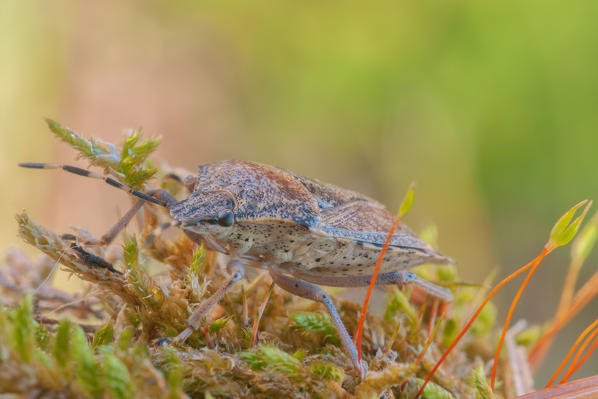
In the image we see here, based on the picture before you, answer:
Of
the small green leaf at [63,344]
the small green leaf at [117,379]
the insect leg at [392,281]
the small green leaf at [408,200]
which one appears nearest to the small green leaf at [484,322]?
the insect leg at [392,281]

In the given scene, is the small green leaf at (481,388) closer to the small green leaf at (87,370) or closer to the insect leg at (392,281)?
the insect leg at (392,281)

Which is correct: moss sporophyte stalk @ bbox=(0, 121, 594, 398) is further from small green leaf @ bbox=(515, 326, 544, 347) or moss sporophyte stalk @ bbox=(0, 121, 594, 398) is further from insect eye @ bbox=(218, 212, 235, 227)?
small green leaf @ bbox=(515, 326, 544, 347)

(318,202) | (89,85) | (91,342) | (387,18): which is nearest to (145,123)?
(89,85)

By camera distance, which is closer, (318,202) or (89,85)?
(318,202)

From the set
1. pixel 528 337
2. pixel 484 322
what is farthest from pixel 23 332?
pixel 528 337

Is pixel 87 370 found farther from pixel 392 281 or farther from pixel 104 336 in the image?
pixel 392 281

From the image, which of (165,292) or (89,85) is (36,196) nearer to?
(89,85)

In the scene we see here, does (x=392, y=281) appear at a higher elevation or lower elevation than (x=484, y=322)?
higher
